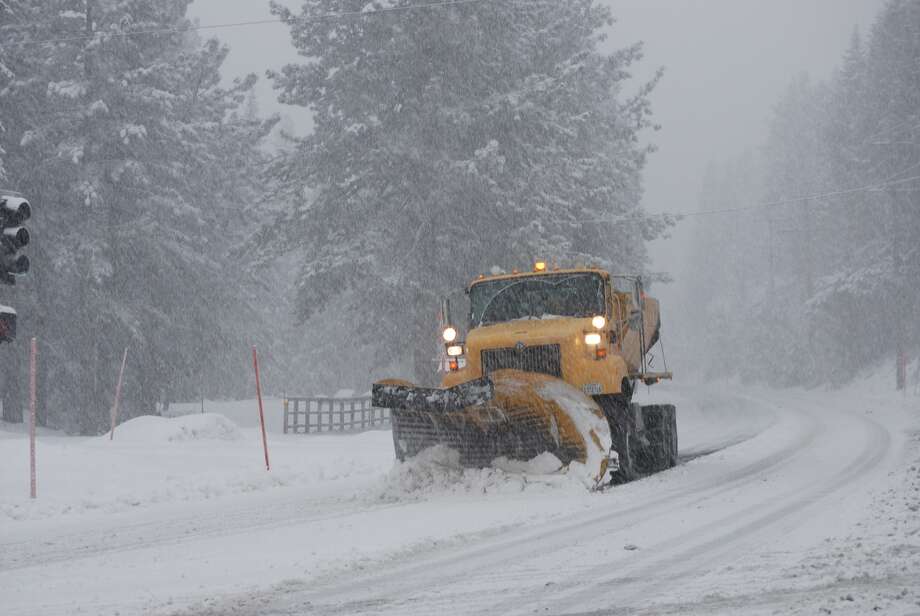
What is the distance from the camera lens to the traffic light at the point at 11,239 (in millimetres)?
9742

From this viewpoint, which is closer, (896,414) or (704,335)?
(896,414)

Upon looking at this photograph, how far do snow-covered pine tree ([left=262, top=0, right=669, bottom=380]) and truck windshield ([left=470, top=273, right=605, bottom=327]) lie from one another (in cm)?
1100

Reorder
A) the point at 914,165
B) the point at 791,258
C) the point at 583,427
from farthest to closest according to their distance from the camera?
the point at 791,258
the point at 914,165
the point at 583,427

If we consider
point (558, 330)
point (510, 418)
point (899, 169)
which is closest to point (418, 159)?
point (558, 330)

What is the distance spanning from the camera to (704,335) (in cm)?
8100

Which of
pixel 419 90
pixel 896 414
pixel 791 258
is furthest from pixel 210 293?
pixel 791 258

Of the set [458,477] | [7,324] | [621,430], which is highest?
[7,324]

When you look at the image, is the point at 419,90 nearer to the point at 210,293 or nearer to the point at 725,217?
the point at 210,293

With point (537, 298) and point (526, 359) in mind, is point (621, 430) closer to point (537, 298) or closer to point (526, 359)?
point (526, 359)

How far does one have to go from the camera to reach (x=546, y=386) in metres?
10.8

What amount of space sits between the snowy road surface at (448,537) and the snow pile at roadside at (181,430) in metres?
2.82

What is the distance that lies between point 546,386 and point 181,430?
969cm

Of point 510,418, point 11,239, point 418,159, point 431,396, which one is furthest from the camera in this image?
point 418,159

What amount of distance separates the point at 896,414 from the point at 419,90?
47.8 feet
